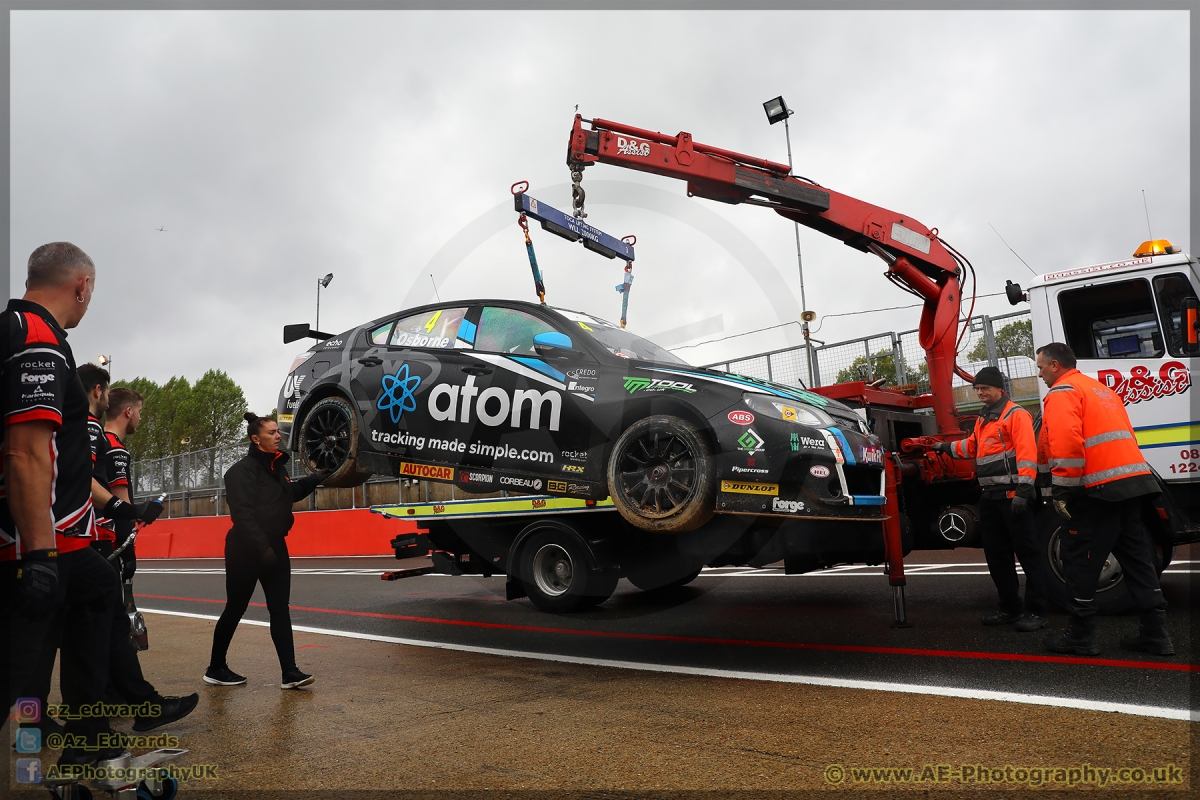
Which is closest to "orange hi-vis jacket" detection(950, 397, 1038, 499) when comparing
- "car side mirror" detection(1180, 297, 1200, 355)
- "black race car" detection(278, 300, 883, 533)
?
"black race car" detection(278, 300, 883, 533)

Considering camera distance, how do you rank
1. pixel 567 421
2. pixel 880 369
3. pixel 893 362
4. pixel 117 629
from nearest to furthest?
1. pixel 117 629
2. pixel 567 421
3. pixel 893 362
4. pixel 880 369

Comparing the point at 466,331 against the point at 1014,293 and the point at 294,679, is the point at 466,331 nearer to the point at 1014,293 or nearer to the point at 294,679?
the point at 294,679

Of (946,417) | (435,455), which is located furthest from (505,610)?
(946,417)

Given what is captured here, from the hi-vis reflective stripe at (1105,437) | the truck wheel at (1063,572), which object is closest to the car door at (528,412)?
the hi-vis reflective stripe at (1105,437)

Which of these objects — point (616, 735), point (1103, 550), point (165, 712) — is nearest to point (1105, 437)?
point (1103, 550)

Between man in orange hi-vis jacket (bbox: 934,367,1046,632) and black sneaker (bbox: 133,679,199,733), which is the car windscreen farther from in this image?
black sneaker (bbox: 133,679,199,733)

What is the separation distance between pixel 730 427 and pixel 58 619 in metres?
3.37

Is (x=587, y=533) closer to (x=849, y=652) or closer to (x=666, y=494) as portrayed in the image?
(x=666, y=494)

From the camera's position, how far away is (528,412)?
539 cm

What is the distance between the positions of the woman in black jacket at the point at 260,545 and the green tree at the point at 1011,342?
8227 mm

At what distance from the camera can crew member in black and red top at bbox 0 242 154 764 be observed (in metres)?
2.37

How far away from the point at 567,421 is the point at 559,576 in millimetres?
2317

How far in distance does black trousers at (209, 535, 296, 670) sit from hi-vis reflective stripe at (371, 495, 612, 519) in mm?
2349

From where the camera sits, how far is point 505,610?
7.68m
